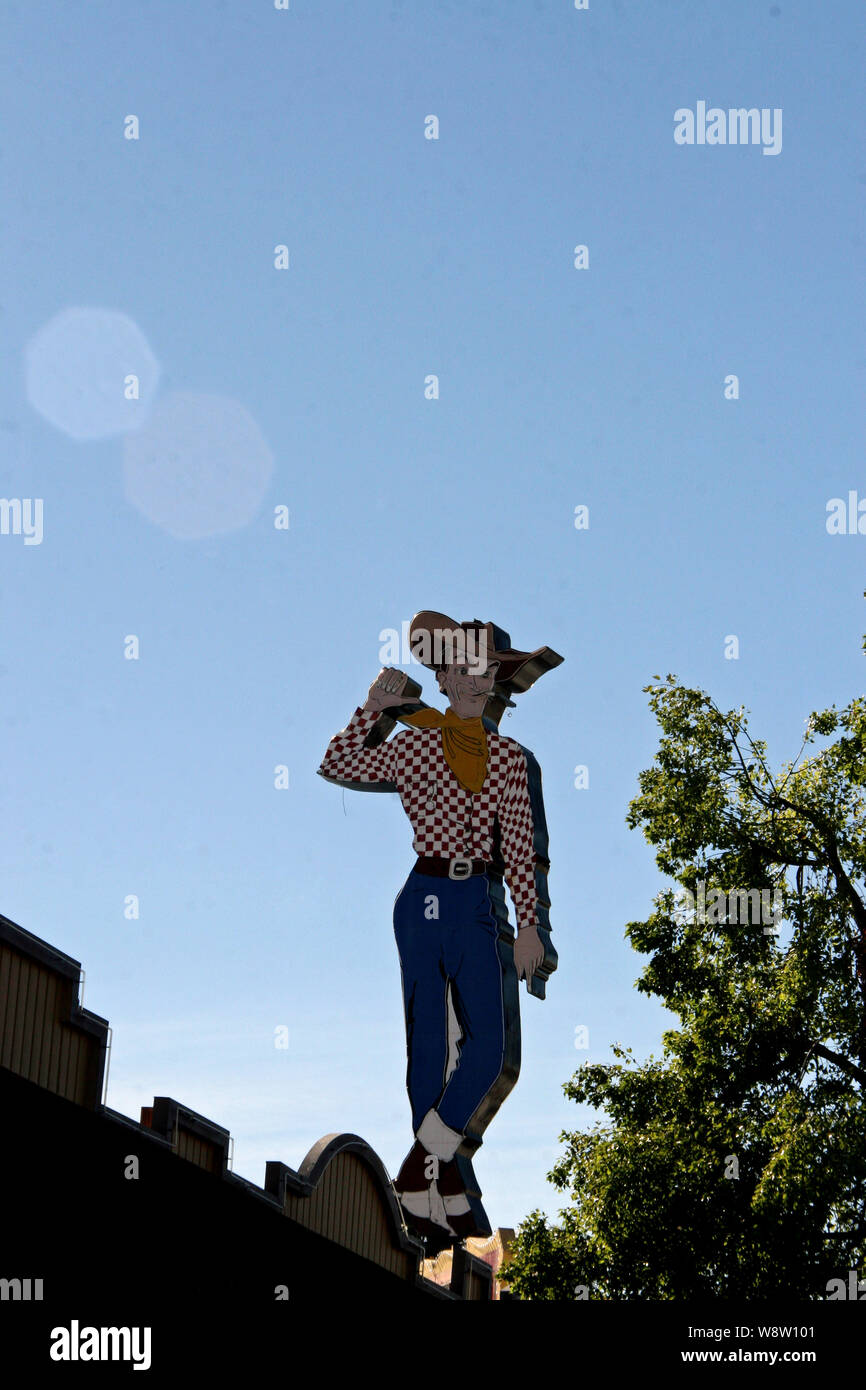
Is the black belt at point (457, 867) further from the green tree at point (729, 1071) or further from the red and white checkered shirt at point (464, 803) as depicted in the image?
the green tree at point (729, 1071)

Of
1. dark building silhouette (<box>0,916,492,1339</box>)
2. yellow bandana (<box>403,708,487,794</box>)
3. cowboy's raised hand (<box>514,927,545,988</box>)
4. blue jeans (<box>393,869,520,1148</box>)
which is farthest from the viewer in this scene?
yellow bandana (<box>403,708,487,794</box>)

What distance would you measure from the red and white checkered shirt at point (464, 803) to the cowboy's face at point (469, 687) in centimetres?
32

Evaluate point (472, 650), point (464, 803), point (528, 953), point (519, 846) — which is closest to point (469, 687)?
point (472, 650)

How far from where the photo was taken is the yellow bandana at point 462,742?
14617mm

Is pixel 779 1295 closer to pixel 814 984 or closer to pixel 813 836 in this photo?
pixel 814 984

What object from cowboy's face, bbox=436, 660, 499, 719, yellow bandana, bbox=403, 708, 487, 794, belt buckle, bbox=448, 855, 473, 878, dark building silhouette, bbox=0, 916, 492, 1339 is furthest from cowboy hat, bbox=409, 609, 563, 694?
dark building silhouette, bbox=0, 916, 492, 1339

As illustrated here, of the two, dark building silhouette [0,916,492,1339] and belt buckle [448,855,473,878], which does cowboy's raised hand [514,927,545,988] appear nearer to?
belt buckle [448,855,473,878]

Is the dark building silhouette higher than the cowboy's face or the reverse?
the reverse

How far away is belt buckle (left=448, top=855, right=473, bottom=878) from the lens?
47.2ft

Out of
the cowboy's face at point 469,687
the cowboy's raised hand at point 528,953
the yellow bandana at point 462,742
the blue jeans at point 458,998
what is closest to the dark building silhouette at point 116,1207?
the blue jeans at point 458,998

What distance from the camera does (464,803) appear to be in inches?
573
